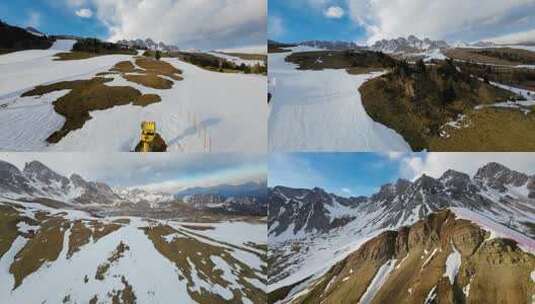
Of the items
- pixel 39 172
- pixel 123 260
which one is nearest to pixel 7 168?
pixel 39 172

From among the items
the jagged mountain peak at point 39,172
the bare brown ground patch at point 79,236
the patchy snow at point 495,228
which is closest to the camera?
the jagged mountain peak at point 39,172

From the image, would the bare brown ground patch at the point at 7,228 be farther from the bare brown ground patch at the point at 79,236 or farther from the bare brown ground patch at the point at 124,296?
the bare brown ground patch at the point at 124,296

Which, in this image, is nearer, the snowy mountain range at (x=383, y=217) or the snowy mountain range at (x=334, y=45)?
the snowy mountain range at (x=383, y=217)

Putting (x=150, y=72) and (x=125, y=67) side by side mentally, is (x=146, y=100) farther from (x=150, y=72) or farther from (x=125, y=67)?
(x=125, y=67)

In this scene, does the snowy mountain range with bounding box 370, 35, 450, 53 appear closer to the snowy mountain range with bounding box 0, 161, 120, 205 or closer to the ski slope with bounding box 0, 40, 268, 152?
the ski slope with bounding box 0, 40, 268, 152

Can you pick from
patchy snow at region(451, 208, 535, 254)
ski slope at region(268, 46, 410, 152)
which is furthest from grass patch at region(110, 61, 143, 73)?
patchy snow at region(451, 208, 535, 254)

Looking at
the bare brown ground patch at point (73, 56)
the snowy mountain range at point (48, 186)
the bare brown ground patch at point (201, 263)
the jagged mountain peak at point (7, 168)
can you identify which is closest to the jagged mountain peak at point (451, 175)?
the bare brown ground patch at point (201, 263)
